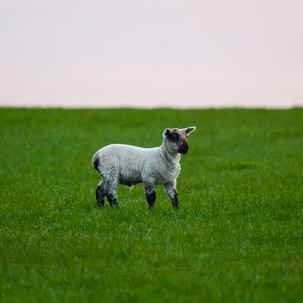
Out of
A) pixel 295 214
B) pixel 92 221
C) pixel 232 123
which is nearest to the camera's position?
pixel 92 221

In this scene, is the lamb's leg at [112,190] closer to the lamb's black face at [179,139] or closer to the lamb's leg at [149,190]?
the lamb's leg at [149,190]

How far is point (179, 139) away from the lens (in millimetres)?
9266

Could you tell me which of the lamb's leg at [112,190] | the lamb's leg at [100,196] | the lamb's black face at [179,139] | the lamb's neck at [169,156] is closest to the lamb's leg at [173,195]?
the lamb's neck at [169,156]

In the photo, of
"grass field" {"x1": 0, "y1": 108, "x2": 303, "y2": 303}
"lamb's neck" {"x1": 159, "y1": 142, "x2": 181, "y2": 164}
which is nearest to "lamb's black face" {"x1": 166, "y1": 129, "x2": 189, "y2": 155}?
"lamb's neck" {"x1": 159, "y1": 142, "x2": 181, "y2": 164}

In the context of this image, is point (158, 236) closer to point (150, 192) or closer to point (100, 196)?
point (150, 192)

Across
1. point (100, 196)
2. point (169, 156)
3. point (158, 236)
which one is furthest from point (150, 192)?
point (158, 236)

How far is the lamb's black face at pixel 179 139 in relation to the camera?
359 inches

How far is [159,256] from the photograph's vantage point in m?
7.10

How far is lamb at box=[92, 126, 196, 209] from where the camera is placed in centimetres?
960

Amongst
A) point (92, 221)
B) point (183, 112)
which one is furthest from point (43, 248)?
point (183, 112)

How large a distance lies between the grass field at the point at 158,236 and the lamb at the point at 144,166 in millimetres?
464

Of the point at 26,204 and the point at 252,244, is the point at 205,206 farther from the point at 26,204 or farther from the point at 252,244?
the point at 26,204

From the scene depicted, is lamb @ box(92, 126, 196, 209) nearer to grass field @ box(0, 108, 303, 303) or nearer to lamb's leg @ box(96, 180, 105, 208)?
lamb's leg @ box(96, 180, 105, 208)

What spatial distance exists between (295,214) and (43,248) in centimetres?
500
